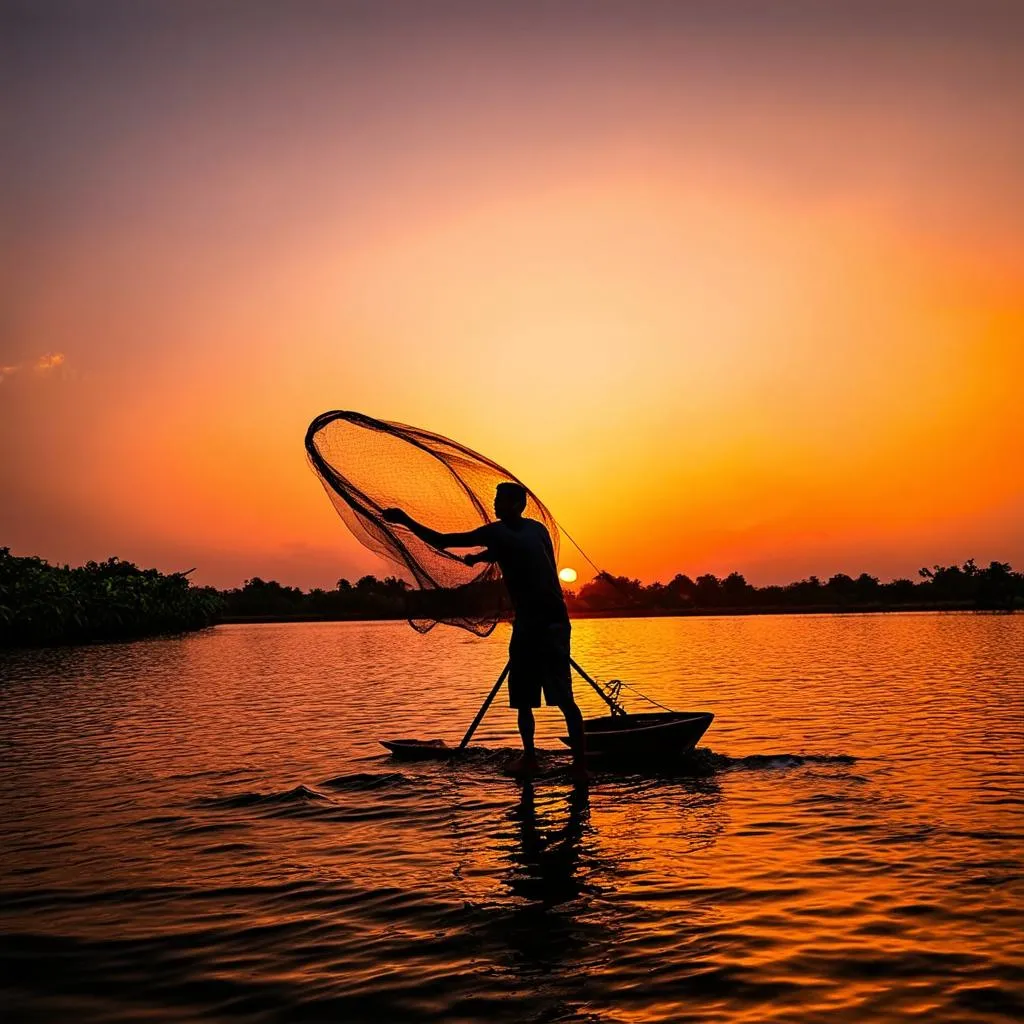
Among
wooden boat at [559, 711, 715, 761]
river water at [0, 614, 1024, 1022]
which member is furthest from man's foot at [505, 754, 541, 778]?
wooden boat at [559, 711, 715, 761]

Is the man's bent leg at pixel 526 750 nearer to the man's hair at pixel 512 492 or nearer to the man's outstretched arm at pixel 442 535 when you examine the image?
the man's outstretched arm at pixel 442 535

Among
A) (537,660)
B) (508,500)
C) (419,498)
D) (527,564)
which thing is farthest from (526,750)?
(419,498)

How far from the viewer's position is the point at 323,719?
21.0 metres

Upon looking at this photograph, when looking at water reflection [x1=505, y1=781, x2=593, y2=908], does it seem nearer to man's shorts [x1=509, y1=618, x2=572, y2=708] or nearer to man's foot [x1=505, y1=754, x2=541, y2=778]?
man's foot [x1=505, y1=754, x2=541, y2=778]

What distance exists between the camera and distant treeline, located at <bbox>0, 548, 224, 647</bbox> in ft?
198

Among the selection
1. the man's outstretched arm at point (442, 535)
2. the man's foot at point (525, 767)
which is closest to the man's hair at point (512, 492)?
the man's outstretched arm at point (442, 535)

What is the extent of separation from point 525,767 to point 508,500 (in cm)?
334

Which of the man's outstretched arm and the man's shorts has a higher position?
the man's outstretched arm

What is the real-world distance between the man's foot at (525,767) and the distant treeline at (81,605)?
168ft

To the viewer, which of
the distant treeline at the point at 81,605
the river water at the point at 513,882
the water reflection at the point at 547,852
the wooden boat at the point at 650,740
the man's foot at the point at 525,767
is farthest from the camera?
the distant treeline at the point at 81,605

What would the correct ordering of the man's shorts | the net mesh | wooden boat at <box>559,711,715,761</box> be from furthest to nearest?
the net mesh → wooden boat at <box>559,711,715,761</box> → the man's shorts

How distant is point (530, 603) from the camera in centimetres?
1148

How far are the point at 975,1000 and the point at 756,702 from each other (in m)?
17.6

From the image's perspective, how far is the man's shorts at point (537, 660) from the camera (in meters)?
11.5
